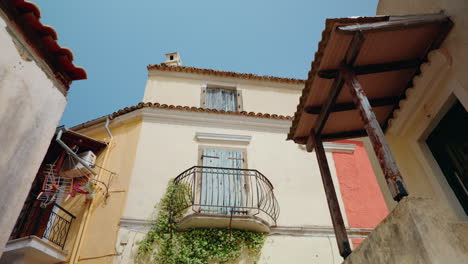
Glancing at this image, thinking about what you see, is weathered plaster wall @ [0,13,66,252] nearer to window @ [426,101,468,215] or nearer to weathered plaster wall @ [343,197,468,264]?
weathered plaster wall @ [343,197,468,264]

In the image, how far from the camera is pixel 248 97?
39.0ft

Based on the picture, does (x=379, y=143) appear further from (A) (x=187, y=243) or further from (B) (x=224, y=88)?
(B) (x=224, y=88)

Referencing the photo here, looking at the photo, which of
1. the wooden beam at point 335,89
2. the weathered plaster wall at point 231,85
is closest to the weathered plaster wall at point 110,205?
the weathered plaster wall at point 231,85

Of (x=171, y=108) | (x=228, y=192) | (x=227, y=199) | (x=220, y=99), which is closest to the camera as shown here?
(x=227, y=199)

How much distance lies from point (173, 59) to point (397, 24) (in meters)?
11.1

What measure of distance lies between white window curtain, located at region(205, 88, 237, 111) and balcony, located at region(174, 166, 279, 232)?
3311 millimetres

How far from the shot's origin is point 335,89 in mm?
4027

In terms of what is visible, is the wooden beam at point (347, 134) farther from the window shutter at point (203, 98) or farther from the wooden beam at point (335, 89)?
the window shutter at point (203, 98)

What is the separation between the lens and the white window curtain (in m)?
11.5

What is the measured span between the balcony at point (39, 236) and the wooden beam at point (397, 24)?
25.0 feet

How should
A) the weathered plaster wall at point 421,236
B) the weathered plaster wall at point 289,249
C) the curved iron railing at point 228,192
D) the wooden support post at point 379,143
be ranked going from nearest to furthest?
the weathered plaster wall at point 421,236 → the wooden support post at point 379,143 → the weathered plaster wall at point 289,249 → the curved iron railing at point 228,192

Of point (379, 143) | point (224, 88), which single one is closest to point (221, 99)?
point (224, 88)

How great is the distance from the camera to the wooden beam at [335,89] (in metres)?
3.48

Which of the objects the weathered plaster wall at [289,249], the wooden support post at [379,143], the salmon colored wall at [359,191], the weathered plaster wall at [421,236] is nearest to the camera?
the weathered plaster wall at [421,236]
